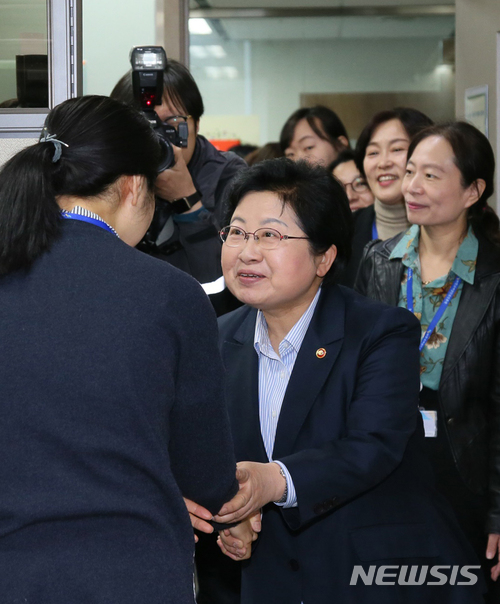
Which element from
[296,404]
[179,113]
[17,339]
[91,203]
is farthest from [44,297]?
[179,113]

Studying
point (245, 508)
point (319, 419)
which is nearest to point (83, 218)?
point (245, 508)

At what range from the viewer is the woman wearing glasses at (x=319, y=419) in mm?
1676

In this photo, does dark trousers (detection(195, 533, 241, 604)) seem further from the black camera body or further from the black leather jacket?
the black camera body

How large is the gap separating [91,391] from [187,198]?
1.50 m

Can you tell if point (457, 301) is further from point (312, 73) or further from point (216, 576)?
point (312, 73)

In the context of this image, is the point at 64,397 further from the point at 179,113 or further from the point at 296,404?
the point at 179,113

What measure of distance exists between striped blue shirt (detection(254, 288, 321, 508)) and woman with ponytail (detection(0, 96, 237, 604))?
0.61 m

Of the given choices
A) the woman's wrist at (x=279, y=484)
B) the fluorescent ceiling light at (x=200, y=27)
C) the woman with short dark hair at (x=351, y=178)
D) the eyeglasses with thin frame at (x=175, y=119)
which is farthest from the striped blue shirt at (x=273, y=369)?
the fluorescent ceiling light at (x=200, y=27)

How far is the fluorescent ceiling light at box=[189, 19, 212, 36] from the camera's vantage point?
269 inches

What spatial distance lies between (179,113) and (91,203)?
4.69ft

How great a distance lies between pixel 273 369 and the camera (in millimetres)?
1903

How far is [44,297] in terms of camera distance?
1119 millimetres

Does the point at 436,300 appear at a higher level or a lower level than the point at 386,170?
lower

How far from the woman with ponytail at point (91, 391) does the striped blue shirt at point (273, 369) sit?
61cm
